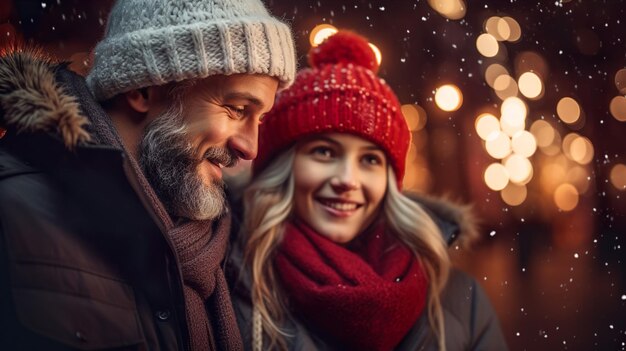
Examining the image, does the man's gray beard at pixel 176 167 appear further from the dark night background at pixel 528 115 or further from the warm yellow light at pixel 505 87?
the warm yellow light at pixel 505 87

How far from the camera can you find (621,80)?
34.7 feet

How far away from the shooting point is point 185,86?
260 cm

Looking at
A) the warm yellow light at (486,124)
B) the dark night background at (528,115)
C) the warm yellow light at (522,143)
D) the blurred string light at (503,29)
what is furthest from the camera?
the warm yellow light at (522,143)

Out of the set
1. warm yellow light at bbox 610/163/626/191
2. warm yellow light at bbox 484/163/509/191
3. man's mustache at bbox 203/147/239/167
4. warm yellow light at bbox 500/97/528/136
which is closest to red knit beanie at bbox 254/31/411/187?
man's mustache at bbox 203/147/239/167

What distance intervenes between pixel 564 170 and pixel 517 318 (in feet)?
32.8

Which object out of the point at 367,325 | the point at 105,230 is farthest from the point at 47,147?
the point at 367,325

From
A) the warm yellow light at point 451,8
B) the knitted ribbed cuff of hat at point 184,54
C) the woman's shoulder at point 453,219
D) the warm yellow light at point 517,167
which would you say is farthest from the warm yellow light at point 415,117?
the knitted ribbed cuff of hat at point 184,54

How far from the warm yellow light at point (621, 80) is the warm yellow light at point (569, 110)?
174cm

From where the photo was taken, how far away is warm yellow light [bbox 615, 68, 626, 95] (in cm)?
1015

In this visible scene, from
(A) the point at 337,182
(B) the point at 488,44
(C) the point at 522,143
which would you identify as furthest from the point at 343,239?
(C) the point at 522,143

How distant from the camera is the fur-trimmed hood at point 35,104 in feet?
7.09

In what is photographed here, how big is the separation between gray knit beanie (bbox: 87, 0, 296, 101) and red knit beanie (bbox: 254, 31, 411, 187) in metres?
0.60

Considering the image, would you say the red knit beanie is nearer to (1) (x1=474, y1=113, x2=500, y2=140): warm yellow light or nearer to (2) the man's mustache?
(2) the man's mustache

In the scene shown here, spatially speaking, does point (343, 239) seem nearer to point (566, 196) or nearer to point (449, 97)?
point (449, 97)
